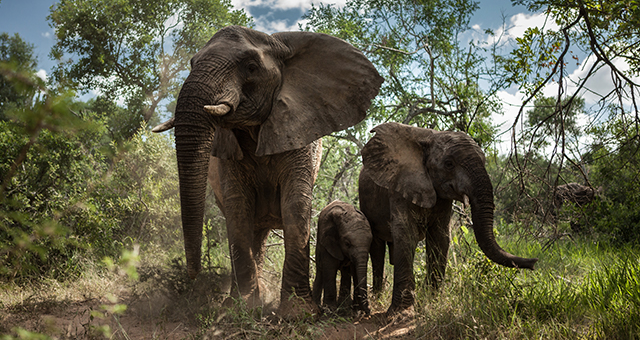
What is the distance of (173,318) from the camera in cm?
477

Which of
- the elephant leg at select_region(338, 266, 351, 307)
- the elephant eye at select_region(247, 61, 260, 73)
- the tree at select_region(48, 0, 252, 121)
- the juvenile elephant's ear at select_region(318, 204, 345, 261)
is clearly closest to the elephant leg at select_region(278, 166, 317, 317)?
the juvenile elephant's ear at select_region(318, 204, 345, 261)

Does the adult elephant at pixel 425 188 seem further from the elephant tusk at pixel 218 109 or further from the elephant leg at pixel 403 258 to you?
the elephant tusk at pixel 218 109

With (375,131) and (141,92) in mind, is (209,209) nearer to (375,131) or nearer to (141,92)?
(375,131)

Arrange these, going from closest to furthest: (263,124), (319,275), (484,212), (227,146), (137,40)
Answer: (484,212) < (263,124) < (227,146) < (319,275) < (137,40)

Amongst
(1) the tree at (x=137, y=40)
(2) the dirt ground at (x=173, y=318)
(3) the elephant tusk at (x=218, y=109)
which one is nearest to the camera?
(3) the elephant tusk at (x=218, y=109)

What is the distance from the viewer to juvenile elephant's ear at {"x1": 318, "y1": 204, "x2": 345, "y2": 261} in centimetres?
509

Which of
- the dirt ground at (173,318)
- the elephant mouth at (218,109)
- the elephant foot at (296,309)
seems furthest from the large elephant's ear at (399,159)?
the elephant mouth at (218,109)

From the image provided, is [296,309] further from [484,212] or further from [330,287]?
[484,212]

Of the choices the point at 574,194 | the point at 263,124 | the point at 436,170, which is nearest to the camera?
the point at 263,124

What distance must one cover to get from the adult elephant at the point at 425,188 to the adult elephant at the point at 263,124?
533mm

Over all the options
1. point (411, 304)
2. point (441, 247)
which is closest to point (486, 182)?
point (441, 247)

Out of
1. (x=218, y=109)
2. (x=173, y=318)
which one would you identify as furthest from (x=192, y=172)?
(x=173, y=318)

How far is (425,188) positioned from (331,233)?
1351 mm

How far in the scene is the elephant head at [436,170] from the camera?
3906mm
